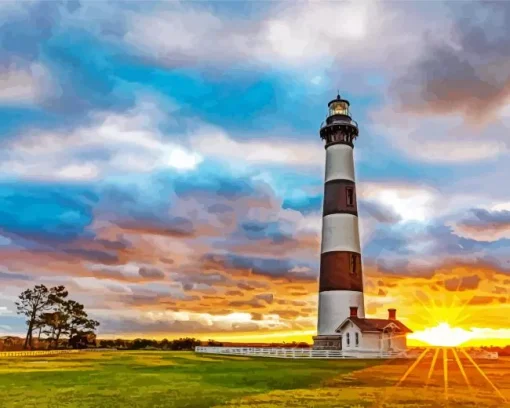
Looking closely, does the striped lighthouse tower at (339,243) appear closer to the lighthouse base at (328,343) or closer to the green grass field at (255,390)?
the lighthouse base at (328,343)

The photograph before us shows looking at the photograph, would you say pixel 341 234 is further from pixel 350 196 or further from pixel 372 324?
pixel 372 324

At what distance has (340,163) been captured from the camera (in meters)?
53.9

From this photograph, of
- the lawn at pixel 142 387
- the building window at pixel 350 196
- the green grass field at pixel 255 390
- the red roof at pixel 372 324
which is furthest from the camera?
the building window at pixel 350 196

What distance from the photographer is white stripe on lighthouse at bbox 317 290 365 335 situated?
50.1 m

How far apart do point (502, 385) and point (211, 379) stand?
1248 centimetres

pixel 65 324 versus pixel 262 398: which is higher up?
pixel 65 324

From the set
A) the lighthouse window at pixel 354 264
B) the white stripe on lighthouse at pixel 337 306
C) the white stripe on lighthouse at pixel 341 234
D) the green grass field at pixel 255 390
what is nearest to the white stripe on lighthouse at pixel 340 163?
the white stripe on lighthouse at pixel 341 234

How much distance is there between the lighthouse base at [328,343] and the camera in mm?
50125

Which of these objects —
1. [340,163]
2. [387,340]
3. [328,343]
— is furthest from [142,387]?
[340,163]

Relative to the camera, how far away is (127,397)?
18.9 meters

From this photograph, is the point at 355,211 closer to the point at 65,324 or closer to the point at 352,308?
the point at 352,308

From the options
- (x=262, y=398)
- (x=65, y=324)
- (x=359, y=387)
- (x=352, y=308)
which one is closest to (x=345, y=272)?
(x=352, y=308)

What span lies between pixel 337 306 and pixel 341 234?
21.3 ft

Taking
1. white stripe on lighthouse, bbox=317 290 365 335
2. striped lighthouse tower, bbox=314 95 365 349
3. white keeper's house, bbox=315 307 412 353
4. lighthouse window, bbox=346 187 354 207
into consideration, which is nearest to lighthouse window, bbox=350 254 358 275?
striped lighthouse tower, bbox=314 95 365 349
